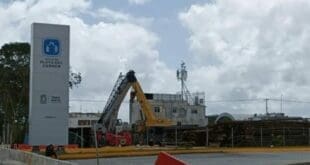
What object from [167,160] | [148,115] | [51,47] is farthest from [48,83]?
[148,115]

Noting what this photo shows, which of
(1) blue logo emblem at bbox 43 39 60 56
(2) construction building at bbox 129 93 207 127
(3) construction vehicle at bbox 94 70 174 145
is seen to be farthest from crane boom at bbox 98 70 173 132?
(1) blue logo emblem at bbox 43 39 60 56

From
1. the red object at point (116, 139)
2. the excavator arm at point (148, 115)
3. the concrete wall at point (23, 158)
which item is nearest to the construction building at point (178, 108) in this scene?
the excavator arm at point (148, 115)

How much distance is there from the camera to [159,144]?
215 ft

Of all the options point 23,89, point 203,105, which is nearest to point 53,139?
point 23,89

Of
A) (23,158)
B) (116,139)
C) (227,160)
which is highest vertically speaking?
(116,139)

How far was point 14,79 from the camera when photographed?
241 ft

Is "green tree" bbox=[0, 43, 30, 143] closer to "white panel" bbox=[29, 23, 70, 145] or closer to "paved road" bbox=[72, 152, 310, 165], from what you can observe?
"white panel" bbox=[29, 23, 70, 145]

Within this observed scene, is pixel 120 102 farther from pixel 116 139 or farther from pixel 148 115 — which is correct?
pixel 116 139

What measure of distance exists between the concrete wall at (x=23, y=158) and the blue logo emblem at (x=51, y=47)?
609 centimetres

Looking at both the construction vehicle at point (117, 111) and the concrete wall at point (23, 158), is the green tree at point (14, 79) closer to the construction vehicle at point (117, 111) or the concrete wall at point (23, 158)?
the construction vehicle at point (117, 111)

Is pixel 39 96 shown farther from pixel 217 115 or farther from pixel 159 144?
pixel 217 115

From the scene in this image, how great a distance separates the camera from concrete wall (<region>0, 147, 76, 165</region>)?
20741 mm

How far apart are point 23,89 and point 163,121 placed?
54.9ft

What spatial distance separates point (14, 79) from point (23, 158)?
152 feet
